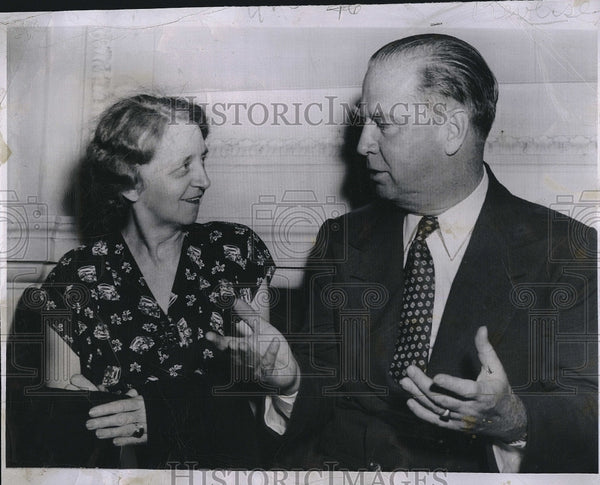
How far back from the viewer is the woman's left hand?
1879 millimetres

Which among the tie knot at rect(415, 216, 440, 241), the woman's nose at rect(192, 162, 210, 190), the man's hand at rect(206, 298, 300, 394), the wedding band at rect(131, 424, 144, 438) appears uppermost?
the woman's nose at rect(192, 162, 210, 190)

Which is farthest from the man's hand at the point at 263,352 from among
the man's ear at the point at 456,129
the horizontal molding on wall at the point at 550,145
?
the horizontal molding on wall at the point at 550,145

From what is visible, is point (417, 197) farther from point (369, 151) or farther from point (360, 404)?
point (360, 404)

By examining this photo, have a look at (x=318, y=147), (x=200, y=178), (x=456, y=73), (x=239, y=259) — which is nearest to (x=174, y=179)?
(x=200, y=178)

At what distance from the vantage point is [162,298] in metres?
1.88

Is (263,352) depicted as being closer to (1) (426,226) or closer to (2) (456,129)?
(1) (426,226)

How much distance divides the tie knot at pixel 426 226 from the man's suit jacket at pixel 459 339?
6 centimetres

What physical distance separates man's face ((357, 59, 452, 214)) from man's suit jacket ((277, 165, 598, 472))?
0.07m

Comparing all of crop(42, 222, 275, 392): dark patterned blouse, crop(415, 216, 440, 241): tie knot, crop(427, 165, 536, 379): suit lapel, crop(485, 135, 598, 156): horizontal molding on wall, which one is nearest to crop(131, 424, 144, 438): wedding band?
crop(42, 222, 275, 392): dark patterned blouse

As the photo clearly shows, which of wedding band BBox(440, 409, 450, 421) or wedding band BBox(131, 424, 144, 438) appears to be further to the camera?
wedding band BBox(131, 424, 144, 438)

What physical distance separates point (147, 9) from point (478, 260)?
100cm

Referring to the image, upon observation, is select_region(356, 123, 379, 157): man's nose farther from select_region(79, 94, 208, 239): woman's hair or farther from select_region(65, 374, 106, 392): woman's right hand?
select_region(65, 374, 106, 392): woman's right hand

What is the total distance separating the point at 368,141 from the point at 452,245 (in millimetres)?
312

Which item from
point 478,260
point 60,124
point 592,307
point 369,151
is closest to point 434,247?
point 478,260
